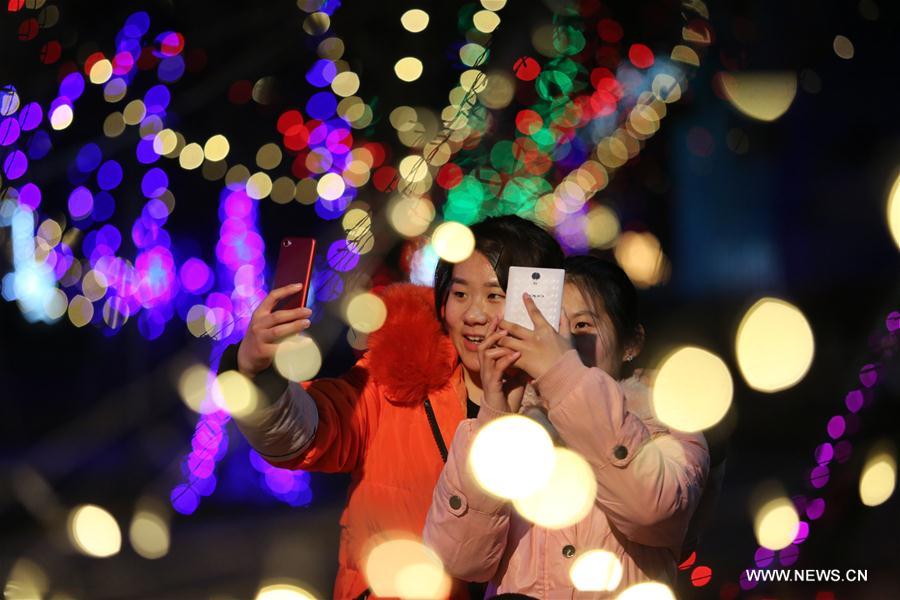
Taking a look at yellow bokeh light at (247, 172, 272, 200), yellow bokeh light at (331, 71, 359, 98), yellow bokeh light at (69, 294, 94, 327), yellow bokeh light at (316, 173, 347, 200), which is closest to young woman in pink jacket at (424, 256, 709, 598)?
yellow bokeh light at (331, 71, 359, 98)

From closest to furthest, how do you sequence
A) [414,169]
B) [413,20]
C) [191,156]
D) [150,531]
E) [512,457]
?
[512,457] < [414,169] < [413,20] < [150,531] < [191,156]

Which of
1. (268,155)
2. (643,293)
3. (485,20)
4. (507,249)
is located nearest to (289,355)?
(507,249)

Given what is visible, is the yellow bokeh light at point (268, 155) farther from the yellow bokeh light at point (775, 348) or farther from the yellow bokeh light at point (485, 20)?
the yellow bokeh light at point (775, 348)

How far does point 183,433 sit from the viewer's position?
5.53 m

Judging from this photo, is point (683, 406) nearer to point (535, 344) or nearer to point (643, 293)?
point (535, 344)

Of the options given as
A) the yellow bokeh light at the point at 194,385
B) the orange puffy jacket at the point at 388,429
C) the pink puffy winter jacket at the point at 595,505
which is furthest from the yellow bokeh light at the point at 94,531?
the pink puffy winter jacket at the point at 595,505

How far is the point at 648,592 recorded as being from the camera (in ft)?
5.56

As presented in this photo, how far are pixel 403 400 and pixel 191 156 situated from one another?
10.8ft

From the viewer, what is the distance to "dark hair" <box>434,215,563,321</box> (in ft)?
6.61

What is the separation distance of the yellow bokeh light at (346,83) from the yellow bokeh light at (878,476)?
9.09 feet

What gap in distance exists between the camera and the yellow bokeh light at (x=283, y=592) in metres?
3.83

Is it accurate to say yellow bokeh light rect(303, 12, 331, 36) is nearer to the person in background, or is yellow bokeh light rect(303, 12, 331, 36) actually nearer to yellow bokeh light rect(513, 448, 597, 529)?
the person in background

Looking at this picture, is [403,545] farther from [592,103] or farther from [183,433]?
[183,433]

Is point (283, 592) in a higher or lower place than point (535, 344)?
lower
